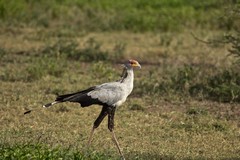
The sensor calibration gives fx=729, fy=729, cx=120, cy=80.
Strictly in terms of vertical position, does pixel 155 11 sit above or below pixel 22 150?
below

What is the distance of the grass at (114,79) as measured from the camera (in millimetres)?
8305

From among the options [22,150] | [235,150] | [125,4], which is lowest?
[125,4]

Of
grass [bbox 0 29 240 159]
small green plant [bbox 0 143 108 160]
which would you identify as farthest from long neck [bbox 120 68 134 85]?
small green plant [bbox 0 143 108 160]

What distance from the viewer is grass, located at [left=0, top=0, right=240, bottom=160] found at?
27.2ft

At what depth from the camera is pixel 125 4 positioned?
21.4m

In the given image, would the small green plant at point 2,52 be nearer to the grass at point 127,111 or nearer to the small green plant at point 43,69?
the grass at point 127,111

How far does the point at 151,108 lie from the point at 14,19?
8.20 metres

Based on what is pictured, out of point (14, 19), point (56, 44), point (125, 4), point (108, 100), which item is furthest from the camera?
point (125, 4)

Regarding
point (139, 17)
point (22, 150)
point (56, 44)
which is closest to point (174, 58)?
point (56, 44)

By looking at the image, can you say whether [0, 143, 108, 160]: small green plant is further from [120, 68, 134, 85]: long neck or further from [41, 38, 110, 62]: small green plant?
[41, 38, 110, 62]: small green plant

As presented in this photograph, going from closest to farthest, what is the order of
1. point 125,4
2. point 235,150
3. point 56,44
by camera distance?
point 235,150 < point 56,44 < point 125,4

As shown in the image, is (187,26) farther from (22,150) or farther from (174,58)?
(22,150)

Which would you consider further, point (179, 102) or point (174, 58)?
point (174, 58)

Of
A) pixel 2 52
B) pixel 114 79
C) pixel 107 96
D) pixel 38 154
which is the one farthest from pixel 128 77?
pixel 2 52
